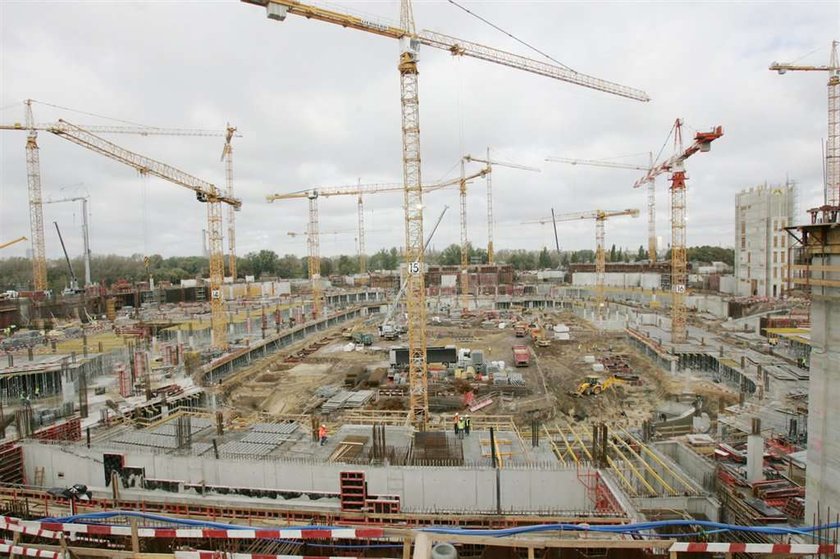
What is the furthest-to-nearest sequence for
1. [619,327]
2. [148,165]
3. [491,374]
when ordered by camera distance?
[619,327] → [148,165] → [491,374]

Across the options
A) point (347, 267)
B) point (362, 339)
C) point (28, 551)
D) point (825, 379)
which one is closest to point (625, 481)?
point (825, 379)

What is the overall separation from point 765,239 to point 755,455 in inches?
2308

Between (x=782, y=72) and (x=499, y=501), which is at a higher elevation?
(x=782, y=72)

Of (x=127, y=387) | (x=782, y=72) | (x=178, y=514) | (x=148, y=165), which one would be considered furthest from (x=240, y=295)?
(x=782, y=72)

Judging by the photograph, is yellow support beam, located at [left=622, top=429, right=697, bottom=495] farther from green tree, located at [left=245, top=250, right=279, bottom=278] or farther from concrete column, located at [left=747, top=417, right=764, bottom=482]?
green tree, located at [left=245, top=250, right=279, bottom=278]

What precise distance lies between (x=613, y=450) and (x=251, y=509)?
37.4 feet

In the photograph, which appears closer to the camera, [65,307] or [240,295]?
[65,307]

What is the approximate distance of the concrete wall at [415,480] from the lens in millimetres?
12164

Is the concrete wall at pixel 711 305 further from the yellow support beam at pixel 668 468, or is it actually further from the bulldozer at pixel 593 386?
the yellow support beam at pixel 668 468

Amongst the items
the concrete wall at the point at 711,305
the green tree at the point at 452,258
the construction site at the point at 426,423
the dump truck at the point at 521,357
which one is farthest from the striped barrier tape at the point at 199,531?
the green tree at the point at 452,258

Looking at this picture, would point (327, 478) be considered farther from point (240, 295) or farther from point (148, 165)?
point (240, 295)

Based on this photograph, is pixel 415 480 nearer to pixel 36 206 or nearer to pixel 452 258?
pixel 36 206

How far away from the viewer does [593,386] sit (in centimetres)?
2727

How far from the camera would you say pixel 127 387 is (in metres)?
24.2
